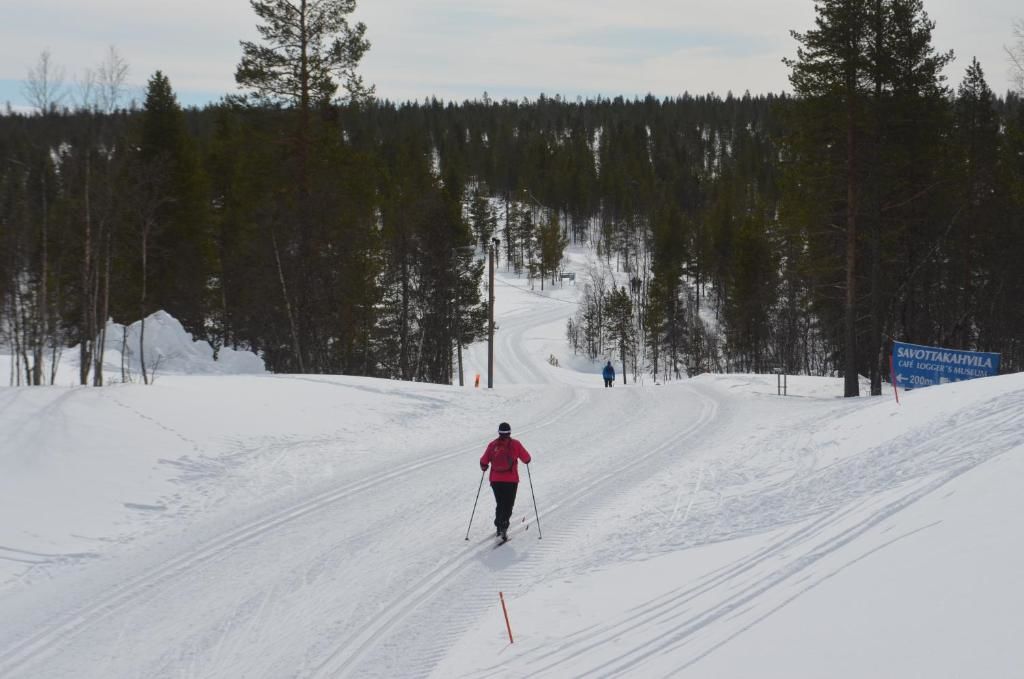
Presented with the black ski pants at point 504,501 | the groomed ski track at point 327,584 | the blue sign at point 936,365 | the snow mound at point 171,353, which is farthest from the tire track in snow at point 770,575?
the snow mound at point 171,353

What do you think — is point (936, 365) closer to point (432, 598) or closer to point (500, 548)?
point (500, 548)

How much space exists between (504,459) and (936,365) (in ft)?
41.9

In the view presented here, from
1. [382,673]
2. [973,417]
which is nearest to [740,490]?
[973,417]

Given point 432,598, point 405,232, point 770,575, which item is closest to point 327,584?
point 432,598

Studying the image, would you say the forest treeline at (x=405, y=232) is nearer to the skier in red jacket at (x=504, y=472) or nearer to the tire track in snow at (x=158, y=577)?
the tire track in snow at (x=158, y=577)

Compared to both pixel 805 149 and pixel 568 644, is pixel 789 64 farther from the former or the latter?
pixel 568 644

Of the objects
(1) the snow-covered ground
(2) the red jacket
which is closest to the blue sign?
(1) the snow-covered ground

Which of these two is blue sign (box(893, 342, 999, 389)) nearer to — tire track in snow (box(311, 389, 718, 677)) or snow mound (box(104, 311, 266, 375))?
tire track in snow (box(311, 389, 718, 677))

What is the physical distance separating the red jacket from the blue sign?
38.2 feet

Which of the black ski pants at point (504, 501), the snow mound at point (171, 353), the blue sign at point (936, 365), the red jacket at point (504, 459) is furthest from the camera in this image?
the snow mound at point (171, 353)

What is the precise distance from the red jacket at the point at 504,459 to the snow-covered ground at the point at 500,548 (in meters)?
0.89

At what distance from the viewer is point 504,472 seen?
10.6m

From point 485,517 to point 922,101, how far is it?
1843 cm

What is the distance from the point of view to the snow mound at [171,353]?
27812 mm
